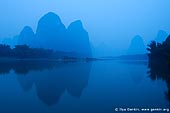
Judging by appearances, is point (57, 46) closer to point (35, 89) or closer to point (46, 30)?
point (46, 30)

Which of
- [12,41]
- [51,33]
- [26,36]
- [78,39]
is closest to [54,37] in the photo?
[51,33]

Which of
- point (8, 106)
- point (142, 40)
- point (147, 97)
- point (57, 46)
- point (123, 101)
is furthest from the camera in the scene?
point (142, 40)

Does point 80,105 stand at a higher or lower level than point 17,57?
lower

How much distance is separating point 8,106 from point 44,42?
7298 cm

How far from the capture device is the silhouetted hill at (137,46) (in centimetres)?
12676

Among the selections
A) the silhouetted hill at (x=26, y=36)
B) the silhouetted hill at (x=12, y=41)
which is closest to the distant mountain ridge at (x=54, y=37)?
the silhouetted hill at (x=26, y=36)

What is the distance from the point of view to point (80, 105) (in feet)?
19.2

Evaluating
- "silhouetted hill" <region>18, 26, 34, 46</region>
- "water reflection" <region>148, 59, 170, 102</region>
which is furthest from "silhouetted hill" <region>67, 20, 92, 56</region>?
"water reflection" <region>148, 59, 170, 102</region>

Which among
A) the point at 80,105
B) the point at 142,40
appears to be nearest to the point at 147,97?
the point at 80,105

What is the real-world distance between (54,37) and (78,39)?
42.6 ft

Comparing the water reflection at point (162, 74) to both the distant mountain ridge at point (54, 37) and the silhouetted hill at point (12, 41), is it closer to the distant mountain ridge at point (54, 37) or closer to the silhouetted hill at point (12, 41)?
the distant mountain ridge at point (54, 37)

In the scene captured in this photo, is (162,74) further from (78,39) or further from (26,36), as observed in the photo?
(26,36)

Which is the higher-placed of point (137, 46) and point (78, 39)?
point (137, 46)

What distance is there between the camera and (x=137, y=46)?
424ft
